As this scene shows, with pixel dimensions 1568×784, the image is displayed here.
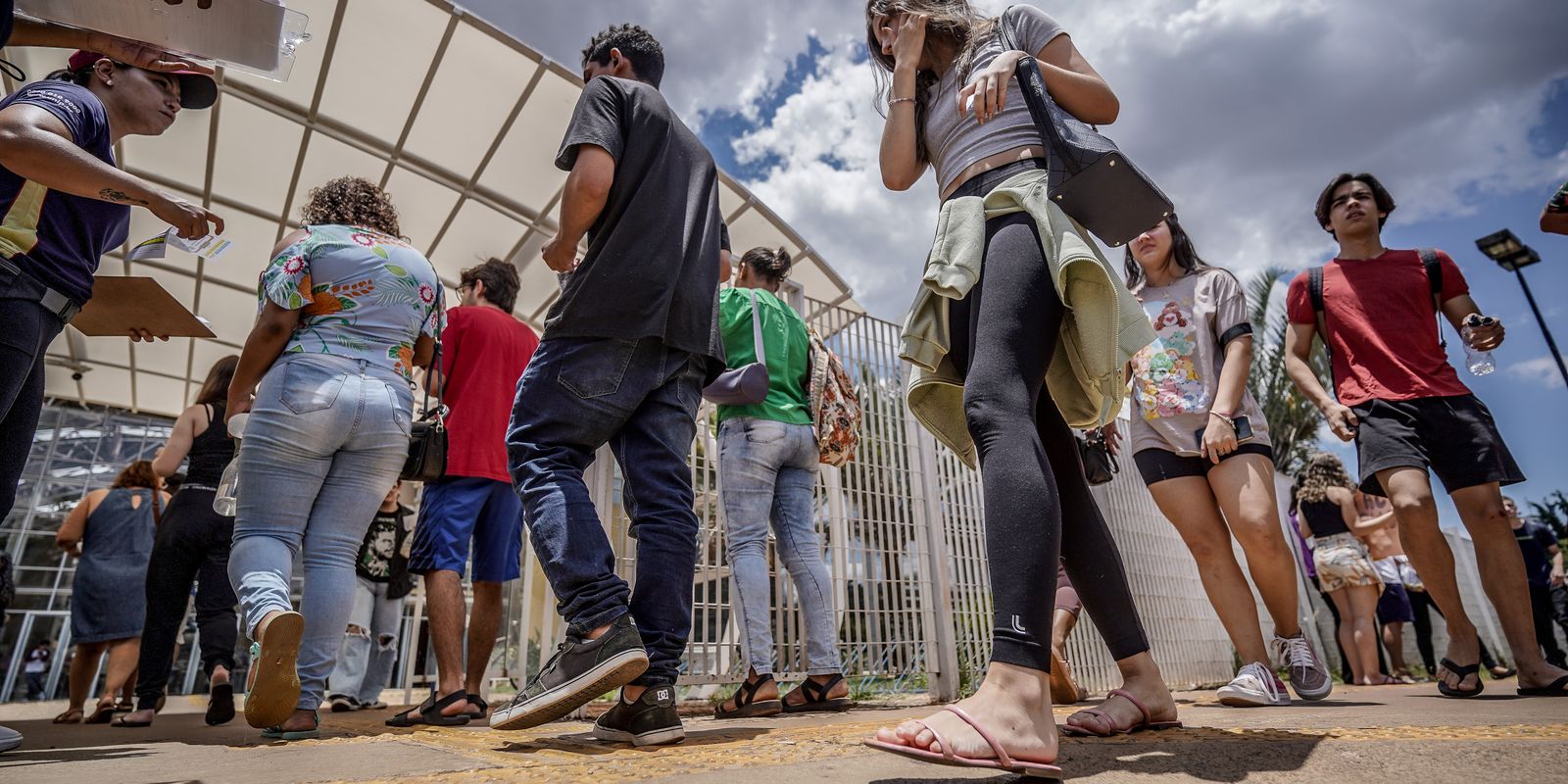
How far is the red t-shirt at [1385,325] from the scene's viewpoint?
3004 millimetres

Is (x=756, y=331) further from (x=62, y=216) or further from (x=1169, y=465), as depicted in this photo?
(x=62, y=216)

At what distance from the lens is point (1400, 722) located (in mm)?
1707

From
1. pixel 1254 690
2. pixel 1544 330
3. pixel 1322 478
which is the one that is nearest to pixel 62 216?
pixel 1254 690

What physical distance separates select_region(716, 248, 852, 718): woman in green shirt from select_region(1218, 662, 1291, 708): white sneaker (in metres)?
1.49

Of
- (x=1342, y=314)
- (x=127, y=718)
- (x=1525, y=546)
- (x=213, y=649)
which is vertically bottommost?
(x=127, y=718)

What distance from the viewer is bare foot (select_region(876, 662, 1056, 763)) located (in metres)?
1.17

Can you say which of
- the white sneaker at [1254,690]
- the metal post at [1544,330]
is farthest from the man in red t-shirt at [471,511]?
the metal post at [1544,330]

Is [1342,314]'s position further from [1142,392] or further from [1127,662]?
[1127,662]

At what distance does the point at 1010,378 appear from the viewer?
1536mm

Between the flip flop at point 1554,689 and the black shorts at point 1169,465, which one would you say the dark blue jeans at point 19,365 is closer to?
the black shorts at point 1169,465

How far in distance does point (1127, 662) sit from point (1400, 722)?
59cm

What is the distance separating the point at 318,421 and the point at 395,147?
249 inches

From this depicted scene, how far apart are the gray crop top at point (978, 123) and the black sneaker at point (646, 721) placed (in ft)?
4.68

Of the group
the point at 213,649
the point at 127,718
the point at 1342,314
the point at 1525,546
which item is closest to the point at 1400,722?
the point at 1342,314
